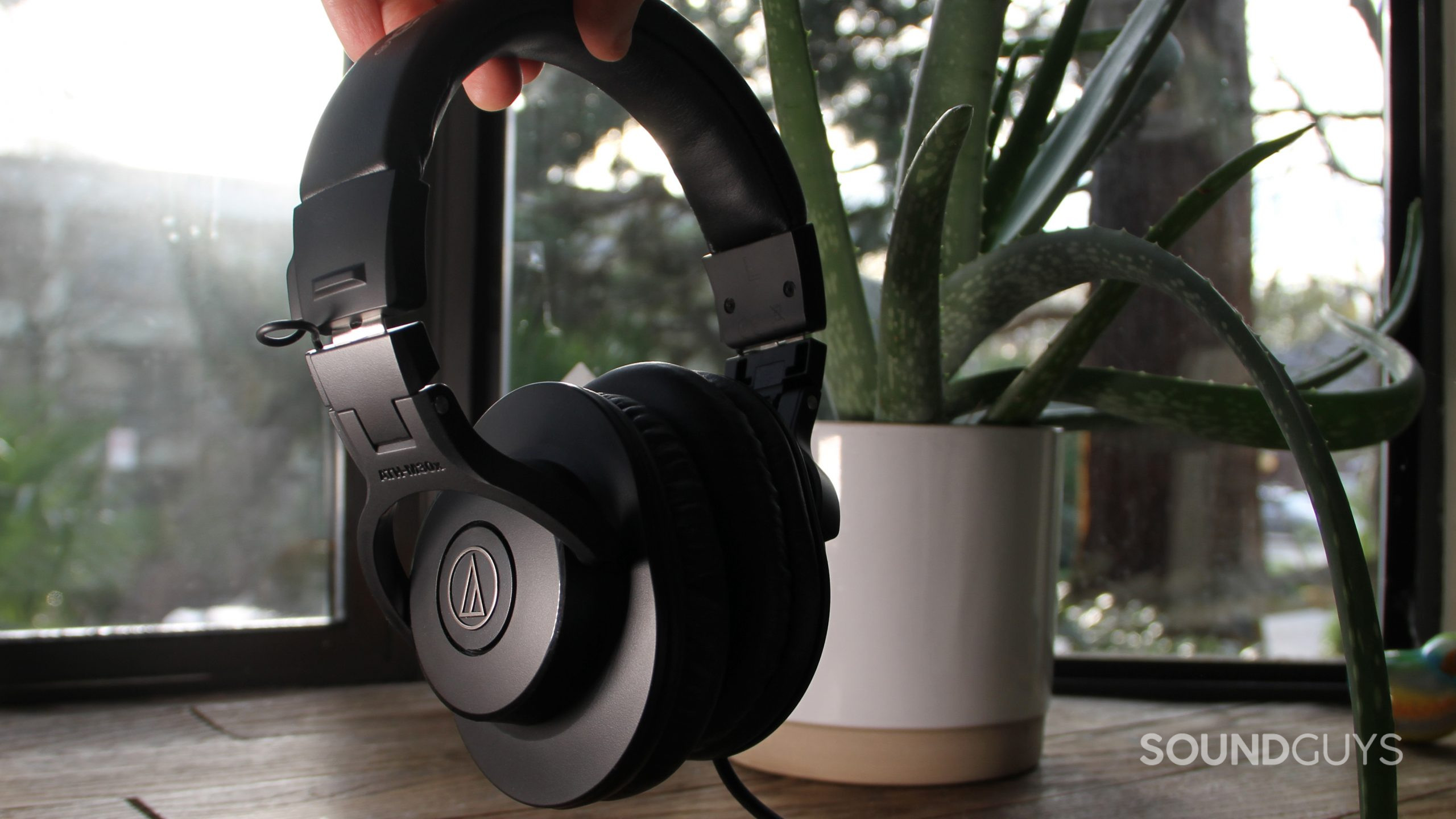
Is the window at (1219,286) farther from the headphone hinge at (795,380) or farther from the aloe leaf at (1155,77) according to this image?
the headphone hinge at (795,380)

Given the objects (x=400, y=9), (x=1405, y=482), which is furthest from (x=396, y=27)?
(x=1405, y=482)

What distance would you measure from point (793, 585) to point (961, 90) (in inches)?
15.8

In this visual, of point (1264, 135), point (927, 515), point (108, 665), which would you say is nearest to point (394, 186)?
point (927, 515)

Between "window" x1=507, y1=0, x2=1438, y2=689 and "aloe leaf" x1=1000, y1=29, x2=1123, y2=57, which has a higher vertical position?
"aloe leaf" x1=1000, y1=29, x2=1123, y2=57

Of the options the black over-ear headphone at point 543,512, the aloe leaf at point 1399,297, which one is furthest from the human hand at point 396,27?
the aloe leaf at point 1399,297

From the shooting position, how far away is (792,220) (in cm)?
42

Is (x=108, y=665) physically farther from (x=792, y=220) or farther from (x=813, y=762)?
(x=792, y=220)

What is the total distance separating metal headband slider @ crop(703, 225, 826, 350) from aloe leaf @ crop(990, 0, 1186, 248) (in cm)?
24

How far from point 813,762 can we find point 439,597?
33 cm

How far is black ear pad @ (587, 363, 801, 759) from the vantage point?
34 centimetres

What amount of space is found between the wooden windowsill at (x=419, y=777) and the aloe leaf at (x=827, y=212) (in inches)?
9.2

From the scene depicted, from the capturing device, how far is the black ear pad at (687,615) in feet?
1.01

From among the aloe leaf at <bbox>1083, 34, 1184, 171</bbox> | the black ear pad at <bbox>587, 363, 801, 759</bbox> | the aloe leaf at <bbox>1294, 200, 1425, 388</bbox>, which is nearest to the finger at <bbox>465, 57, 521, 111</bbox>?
the black ear pad at <bbox>587, 363, 801, 759</bbox>

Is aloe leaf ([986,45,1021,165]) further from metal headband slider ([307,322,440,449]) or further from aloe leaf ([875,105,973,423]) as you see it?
metal headband slider ([307,322,440,449])
